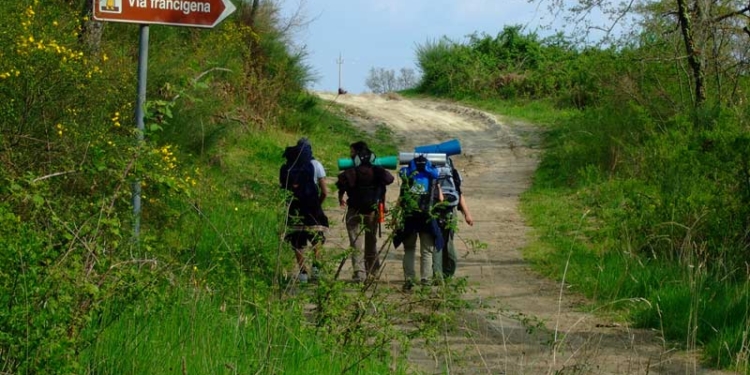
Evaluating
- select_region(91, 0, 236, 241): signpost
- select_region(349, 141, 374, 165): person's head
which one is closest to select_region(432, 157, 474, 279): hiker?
select_region(349, 141, 374, 165): person's head

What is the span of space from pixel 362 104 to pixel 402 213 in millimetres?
29670

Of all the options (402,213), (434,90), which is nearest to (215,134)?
(402,213)

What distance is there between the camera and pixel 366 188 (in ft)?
38.6

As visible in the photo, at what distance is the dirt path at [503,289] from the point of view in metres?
7.75

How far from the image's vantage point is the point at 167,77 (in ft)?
46.9

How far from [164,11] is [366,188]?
164 inches

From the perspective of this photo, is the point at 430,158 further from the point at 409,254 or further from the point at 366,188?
the point at 409,254

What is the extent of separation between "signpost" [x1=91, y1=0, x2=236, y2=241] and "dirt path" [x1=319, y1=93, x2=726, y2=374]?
2.53 metres

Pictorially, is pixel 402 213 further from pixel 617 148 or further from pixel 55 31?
pixel 617 148

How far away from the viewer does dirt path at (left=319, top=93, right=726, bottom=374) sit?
775cm

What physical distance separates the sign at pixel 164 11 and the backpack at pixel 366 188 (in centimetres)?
373

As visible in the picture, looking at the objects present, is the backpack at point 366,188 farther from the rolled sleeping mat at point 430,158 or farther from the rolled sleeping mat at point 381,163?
the rolled sleeping mat at point 430,158

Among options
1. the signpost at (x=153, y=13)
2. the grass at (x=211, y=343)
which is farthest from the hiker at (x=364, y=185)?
the grass at (x=211, y=343)

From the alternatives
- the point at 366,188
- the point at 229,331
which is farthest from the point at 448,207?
the point at 229,331
